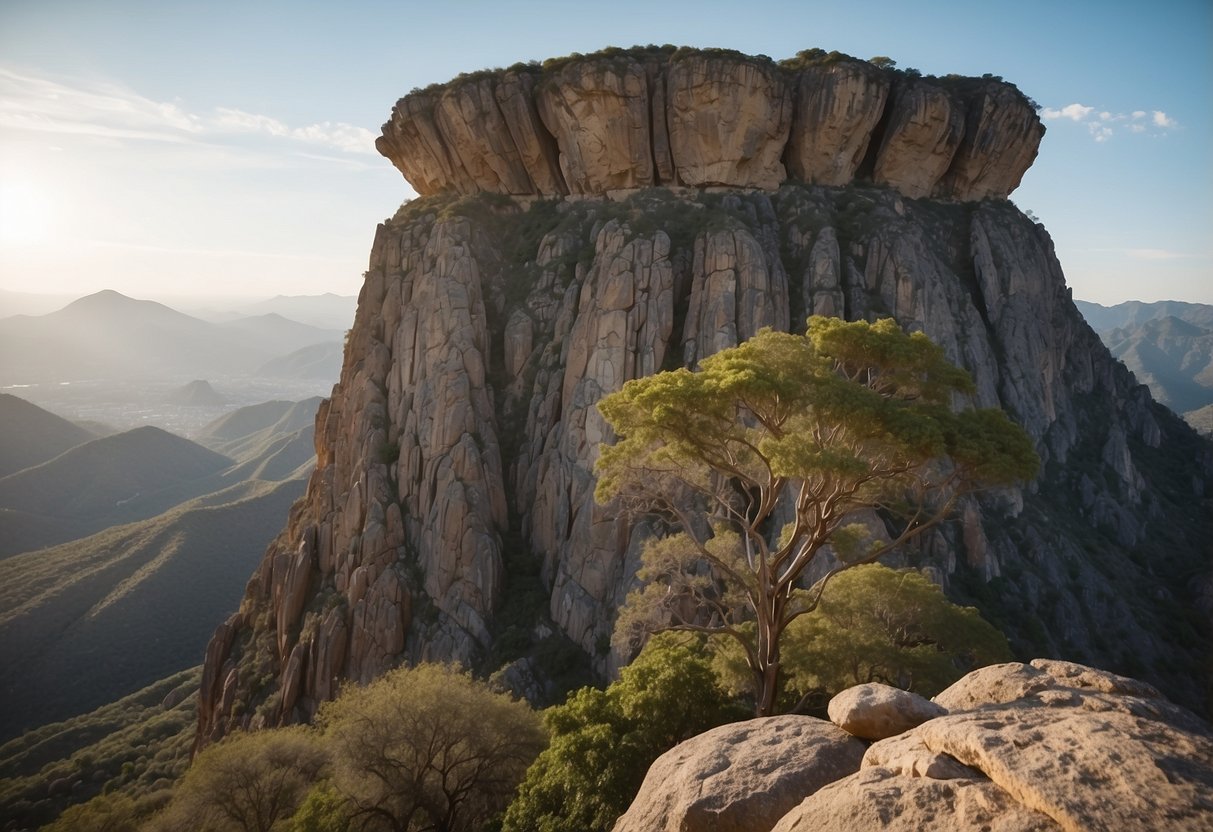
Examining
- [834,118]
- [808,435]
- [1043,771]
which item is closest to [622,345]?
[834,118]

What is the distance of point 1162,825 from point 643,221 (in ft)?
148

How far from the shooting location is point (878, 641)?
2041 centimetres

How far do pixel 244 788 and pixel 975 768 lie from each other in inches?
969

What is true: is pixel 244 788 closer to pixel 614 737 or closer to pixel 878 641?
pixel 614 737

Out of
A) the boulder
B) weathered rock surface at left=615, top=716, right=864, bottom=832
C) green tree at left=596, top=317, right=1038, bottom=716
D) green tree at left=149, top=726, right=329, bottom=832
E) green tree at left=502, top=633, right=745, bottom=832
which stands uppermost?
green tree at left=596, top=317, right=1038, bottom=716

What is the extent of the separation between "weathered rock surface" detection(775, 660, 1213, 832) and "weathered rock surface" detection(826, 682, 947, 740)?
42.2 inches

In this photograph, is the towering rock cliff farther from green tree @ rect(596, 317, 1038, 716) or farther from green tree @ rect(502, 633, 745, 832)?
green tree @ rect(596, 317, 1038, 716)

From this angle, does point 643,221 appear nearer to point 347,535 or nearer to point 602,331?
point 602,331

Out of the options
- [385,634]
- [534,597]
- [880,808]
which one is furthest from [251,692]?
[880,808]

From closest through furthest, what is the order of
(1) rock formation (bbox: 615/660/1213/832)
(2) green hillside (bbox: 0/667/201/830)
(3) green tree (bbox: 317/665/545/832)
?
(1) rock formation (bbox: 615/660/1213/832) → (3) green tree (bbox: 317/665/545/832) → (2) green hillside (bbox: 0/667/201/830)

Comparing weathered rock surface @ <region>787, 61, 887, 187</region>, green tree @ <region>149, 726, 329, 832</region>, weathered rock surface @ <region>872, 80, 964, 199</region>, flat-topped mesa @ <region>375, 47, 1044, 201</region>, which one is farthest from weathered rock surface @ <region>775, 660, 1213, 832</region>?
weathered rock surface @ <region>872, 80, 964, 199</region>

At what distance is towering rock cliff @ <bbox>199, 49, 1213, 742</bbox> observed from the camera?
40906 mm

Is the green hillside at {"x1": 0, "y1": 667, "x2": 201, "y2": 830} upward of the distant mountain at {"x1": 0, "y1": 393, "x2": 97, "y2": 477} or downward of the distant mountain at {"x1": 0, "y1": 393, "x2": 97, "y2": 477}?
downward

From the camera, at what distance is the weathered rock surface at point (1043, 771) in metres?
7.29
